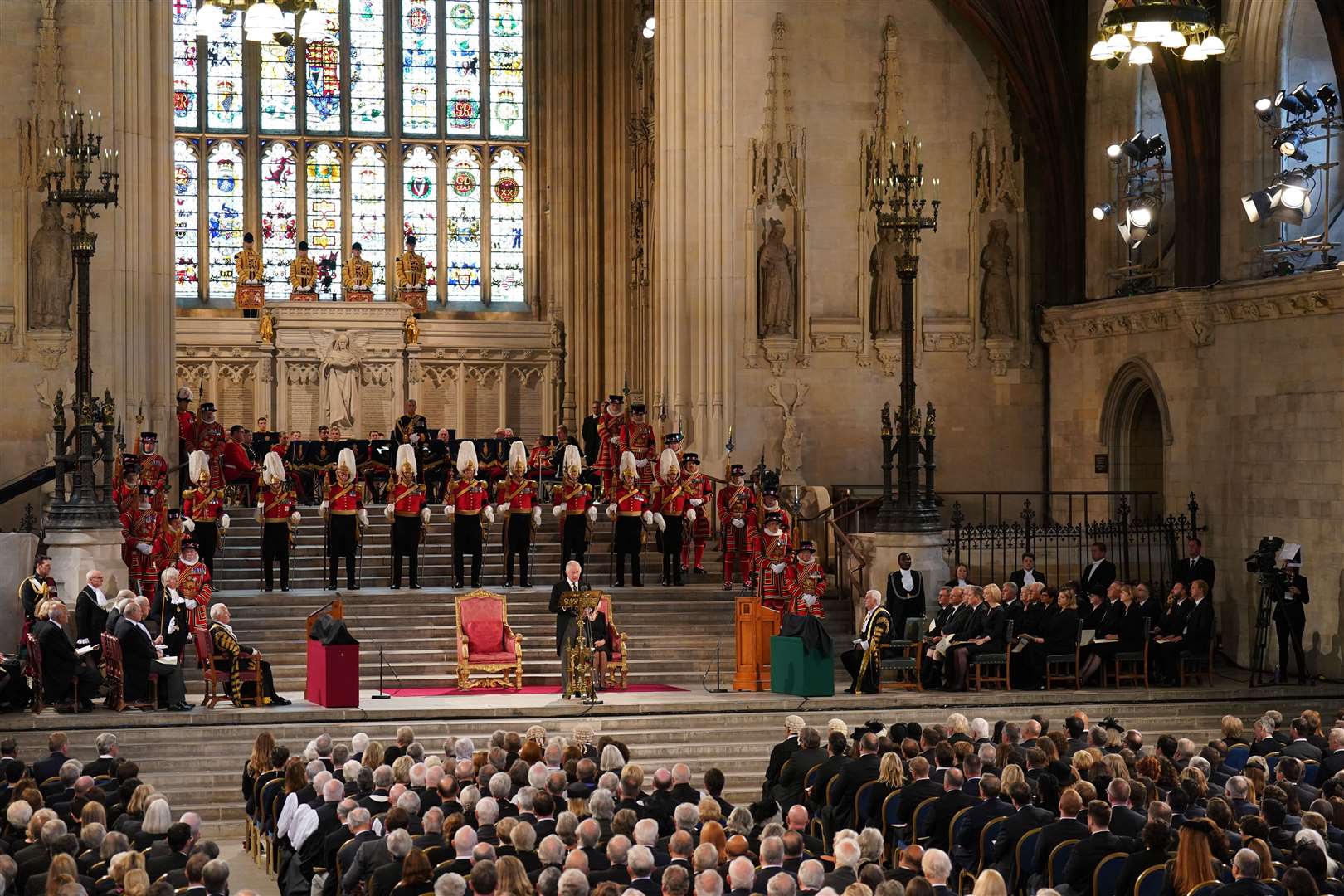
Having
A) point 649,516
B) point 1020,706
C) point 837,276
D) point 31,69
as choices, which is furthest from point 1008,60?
point 31,69

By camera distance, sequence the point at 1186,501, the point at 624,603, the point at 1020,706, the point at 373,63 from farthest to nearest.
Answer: the point at 373,63 → the point at 1186,501 → the point at 624,603 → the point at 1020,706

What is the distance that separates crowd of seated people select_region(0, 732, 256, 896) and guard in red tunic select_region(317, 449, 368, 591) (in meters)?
8.61

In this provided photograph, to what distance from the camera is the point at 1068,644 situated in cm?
1964

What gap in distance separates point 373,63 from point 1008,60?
12743 millimetres

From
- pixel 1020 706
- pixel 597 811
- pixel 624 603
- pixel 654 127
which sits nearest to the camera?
pixel 597 811

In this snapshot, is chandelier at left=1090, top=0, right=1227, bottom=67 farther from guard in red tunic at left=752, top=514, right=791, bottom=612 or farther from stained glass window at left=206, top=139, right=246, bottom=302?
stained glass window at left=206, top=139, right=246, bottom=302

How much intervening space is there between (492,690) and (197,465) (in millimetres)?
4492

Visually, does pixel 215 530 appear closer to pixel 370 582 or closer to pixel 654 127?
pixel 370 582

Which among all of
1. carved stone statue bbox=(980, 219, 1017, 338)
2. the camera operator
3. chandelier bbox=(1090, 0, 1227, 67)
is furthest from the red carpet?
carved stone statue bbox=(980, 219, 1017, 338)

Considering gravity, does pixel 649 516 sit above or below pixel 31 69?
below

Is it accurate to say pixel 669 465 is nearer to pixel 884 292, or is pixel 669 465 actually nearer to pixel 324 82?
pixel 884 292

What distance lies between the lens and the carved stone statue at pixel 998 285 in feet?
86.8

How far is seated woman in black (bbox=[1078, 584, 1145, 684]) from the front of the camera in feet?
64.5

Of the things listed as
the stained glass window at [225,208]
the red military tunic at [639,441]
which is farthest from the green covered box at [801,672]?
the stained glass window at [225,208]
